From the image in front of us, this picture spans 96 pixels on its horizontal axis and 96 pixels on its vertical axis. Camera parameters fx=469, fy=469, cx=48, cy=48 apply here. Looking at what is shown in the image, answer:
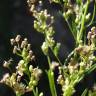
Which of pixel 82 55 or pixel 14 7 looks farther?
pixel 14 7

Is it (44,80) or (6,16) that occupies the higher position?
(6,16)

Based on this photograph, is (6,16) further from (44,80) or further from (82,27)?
(82,27)

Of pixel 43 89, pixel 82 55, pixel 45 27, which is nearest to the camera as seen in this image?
pixel 82 55

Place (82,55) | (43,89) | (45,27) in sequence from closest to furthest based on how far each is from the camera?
(82,55) < (45,27) < (43,89)

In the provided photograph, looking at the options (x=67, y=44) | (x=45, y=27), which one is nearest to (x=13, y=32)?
(x=67, y=44)

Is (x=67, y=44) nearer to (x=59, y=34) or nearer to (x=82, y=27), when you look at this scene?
(x=59, y=34)

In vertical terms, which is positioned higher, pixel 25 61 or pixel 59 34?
pixel 59 34

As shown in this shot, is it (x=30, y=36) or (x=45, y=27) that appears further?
(x=30, y=36)

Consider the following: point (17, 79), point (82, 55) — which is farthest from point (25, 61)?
point (82, 55)

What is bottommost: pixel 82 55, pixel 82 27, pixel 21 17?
pixel 82 55
